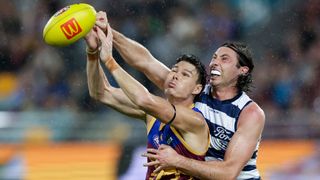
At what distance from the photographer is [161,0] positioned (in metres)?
11.6

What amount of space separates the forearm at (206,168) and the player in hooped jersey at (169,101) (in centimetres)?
15

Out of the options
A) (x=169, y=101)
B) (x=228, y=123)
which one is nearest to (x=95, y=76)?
(x=169, y=101)

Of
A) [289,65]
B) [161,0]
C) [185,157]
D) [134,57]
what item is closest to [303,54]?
[289,65]

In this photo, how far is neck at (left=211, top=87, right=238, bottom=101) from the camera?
21.5ft

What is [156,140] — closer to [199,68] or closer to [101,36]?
[199,68]

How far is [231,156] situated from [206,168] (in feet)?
0.66

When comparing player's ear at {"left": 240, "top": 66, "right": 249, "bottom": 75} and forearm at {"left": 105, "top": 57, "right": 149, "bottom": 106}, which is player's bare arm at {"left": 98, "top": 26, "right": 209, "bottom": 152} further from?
player's ear at {"left": 240, "top": 66, "right": 249, "bottom": 75}

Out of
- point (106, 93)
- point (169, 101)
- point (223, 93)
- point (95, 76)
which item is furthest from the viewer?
point (106, 93)

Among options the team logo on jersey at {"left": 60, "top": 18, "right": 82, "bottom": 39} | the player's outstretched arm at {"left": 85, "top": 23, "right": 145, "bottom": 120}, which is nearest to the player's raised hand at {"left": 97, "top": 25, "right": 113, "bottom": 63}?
the team logo on jersey at {"left": 60, "top": 18, "right": 82, "bottom": 39}

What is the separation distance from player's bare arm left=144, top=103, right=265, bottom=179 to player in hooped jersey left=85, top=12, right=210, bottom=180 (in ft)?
0.52

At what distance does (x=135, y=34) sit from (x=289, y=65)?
1.94 metres

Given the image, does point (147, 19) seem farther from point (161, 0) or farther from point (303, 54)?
point (303, 54)

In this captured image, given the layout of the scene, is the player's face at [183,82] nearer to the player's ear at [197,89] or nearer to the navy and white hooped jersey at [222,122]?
the player's ear at [197,89]

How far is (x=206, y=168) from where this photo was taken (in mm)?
6145
